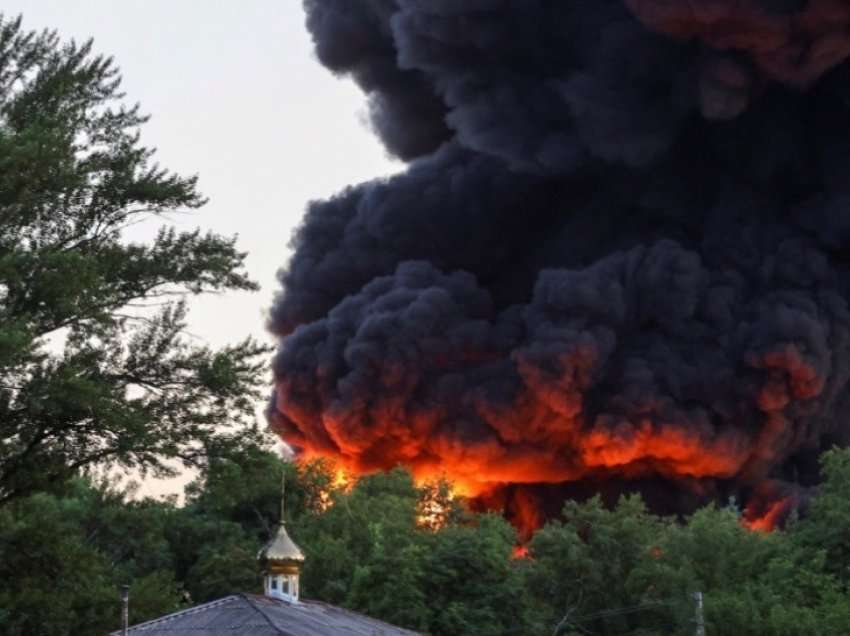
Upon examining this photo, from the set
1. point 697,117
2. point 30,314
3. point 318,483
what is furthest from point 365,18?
point 30,314

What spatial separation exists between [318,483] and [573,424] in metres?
9.02

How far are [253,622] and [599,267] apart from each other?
39054 millimetres

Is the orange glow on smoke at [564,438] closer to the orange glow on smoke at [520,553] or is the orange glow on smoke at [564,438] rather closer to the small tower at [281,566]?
the orange glow on smoke at [520,553]

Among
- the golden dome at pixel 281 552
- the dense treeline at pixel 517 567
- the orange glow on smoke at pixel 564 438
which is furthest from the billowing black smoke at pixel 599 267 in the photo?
the golden dome at pixel 281 552

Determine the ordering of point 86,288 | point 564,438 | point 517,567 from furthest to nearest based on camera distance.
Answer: point 564,438
point 517,567
point 86,288

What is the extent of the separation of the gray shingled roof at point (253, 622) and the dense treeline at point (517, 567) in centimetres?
335

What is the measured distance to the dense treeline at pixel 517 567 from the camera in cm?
5484

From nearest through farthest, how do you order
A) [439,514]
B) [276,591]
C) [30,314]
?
[30,314] < [276,591] < [439,514]

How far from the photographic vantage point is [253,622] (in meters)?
38.9

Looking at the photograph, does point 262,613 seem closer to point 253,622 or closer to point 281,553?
point 253,622

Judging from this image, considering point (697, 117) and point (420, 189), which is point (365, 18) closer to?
point (420, 189)

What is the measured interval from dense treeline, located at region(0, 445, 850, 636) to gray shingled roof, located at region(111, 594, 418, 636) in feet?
11.0

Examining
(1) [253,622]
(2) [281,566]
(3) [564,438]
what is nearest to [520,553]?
(3) [564,438]

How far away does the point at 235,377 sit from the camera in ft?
119
